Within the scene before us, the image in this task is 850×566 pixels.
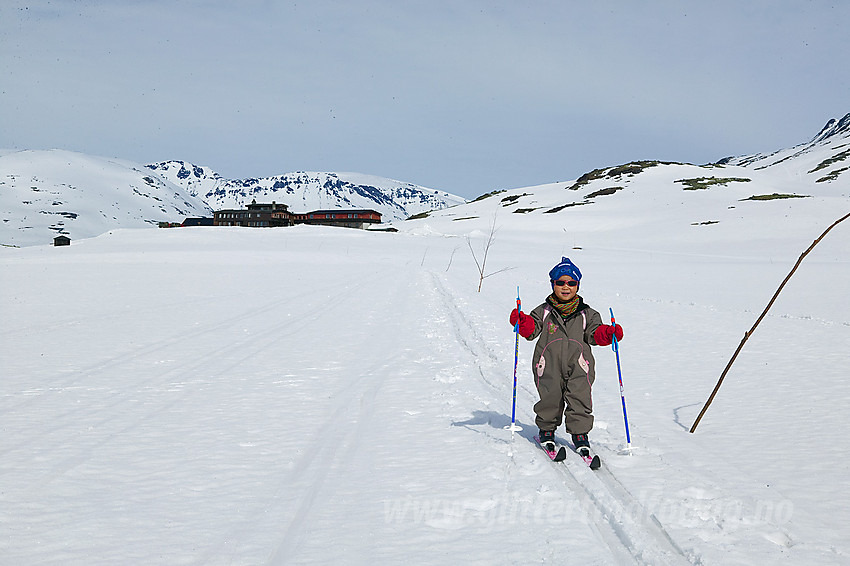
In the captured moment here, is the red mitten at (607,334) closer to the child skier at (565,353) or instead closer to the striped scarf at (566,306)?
the child skier at (565,353)

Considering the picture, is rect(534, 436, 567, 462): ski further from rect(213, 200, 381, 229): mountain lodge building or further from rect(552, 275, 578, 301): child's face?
rect(213, 200, 381, 229): mountain lodge building

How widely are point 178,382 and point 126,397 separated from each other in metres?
0.87

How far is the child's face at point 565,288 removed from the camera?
5.15 m

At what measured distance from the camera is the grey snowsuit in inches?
204

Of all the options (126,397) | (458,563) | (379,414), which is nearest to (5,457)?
(126,397)

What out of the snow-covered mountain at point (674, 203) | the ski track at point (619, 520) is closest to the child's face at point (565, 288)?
the ski track at point (619, 520)

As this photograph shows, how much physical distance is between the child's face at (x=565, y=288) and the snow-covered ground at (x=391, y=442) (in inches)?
61.5

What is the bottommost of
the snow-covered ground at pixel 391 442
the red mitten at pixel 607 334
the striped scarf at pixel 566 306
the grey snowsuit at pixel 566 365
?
the snow-covered ground at pixel 391 442

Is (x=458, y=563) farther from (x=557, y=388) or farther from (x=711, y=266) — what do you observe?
(x=711, y=266)

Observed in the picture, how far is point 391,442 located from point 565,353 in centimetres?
198

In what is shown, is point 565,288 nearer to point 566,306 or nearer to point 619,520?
point 566,306

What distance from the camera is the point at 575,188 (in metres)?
111

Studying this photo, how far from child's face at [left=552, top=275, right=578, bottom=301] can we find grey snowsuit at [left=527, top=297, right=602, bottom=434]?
0.13 meters

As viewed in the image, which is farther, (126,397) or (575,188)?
(575,188)
